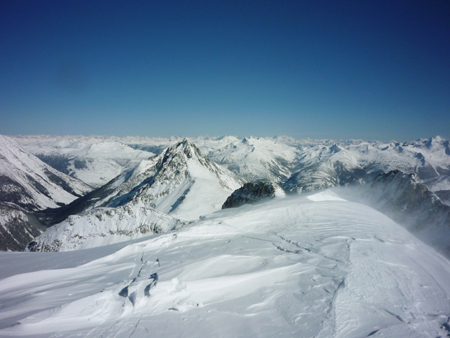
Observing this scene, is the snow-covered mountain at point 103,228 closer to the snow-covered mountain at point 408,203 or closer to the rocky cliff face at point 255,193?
the rocky cliff face at point 255,193

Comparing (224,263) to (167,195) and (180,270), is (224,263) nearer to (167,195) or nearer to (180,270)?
(180,270)

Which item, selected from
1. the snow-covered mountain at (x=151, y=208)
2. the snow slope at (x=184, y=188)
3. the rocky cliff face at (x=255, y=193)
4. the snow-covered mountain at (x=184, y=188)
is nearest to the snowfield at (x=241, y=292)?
the rocky cliff face at (x=255, y=193)

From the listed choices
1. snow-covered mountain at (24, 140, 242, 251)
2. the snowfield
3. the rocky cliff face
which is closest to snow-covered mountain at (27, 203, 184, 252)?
snow-covered mountain at (24, 140, 242, 251)

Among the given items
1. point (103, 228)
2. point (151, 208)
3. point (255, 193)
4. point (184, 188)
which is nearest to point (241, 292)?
point (255, 193)

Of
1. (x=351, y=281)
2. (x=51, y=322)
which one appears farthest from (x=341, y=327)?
(x=51, y=322)

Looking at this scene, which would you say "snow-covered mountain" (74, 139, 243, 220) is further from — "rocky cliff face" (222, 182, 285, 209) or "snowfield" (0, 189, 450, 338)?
"snowfield" (0, 189, 450, 338)

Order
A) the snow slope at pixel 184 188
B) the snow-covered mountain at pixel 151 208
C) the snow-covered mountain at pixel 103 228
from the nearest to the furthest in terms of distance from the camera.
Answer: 1. the snow-covered mountain at pixel 103 228
2. the snow-covered mountain at pixel 151 208
3. the snow slope at pixel 184 188
